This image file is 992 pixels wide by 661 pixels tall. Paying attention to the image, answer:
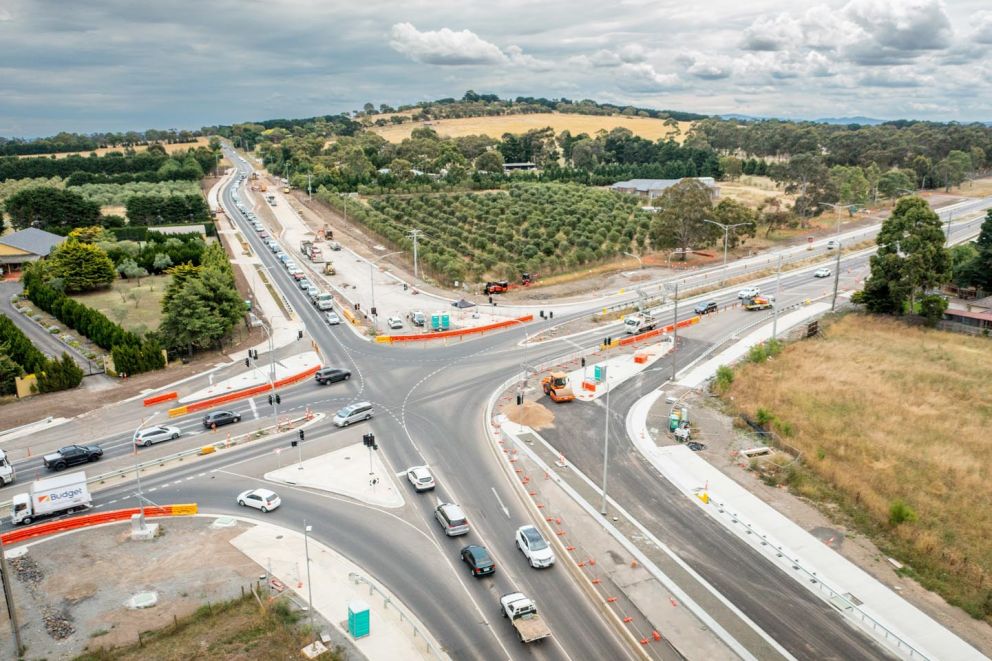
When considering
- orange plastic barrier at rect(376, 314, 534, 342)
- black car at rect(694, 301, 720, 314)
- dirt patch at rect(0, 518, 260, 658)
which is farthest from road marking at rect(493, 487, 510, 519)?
black car at rect(694, 301, 720, 314)

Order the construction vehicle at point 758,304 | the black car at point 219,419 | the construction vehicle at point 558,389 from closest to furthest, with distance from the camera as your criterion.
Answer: the black car at point 219,419 → the construction vehicle at point 558,389 → the construction vehicle at point 758,304

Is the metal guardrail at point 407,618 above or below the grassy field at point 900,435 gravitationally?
below

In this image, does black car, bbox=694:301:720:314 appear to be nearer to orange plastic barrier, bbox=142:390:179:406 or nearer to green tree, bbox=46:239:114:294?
orange plastic barrier, bbox=142:390:179:406

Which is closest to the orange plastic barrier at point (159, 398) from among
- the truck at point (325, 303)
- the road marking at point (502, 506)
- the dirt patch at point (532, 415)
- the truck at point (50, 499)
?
the truck at point (50, 499)

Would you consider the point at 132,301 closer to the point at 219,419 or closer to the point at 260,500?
the point at 219,419

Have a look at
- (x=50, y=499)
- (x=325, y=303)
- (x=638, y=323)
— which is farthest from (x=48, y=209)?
(x=638, y=323)

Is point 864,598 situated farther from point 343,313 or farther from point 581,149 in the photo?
point 581,149

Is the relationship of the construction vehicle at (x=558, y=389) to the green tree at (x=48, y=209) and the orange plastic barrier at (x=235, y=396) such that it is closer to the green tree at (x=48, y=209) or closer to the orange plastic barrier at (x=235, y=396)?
the orange plastic barrier at (x=235, y=396)
